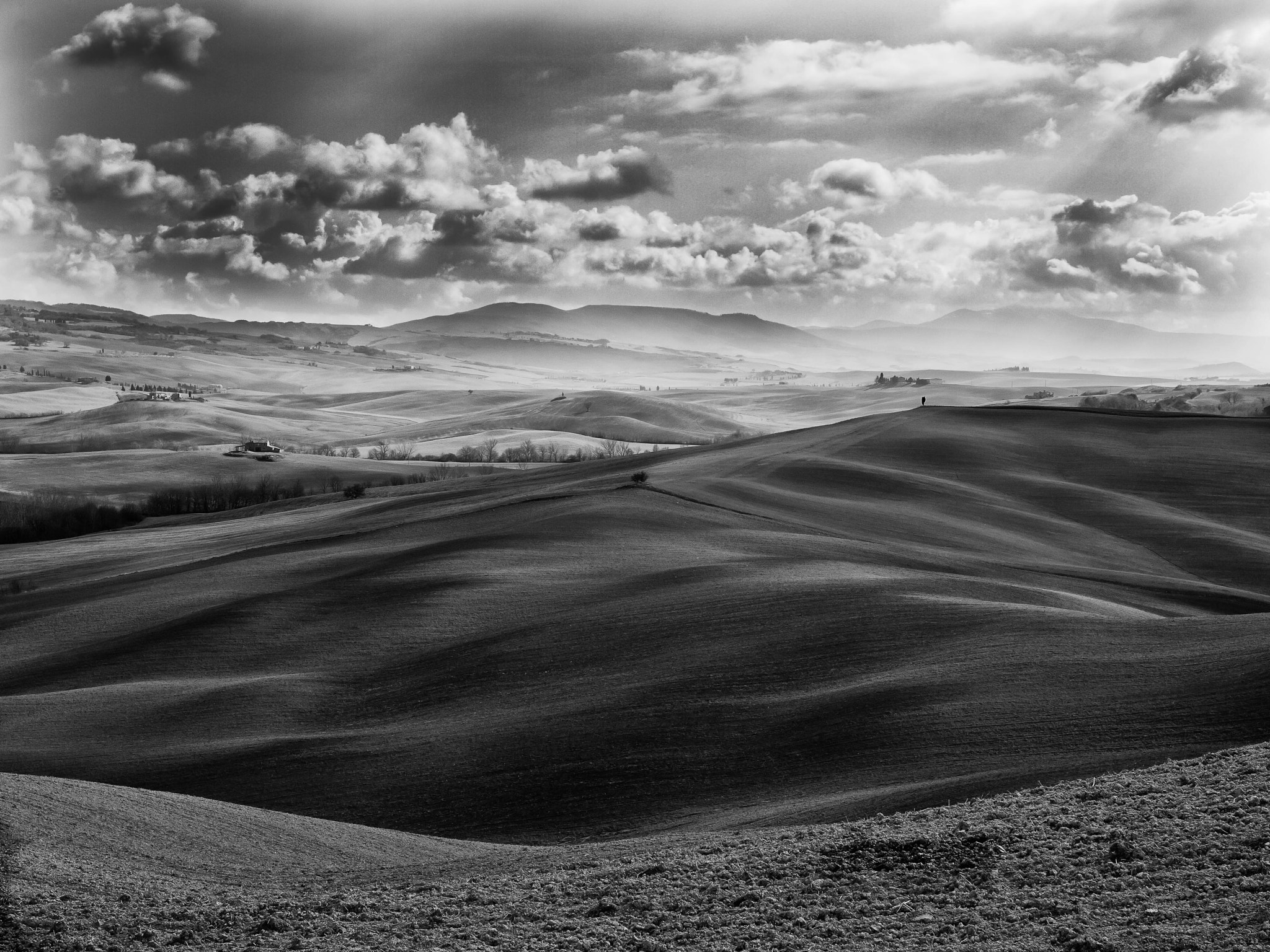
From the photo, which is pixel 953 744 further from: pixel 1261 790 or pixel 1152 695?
pixel 1261 790

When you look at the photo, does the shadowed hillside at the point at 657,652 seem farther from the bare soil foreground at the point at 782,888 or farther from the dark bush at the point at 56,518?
the dark bush at the point at 56,518

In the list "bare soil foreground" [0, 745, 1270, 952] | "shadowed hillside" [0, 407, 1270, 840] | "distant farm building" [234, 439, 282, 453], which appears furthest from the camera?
"distant farm building" [234, 439, 282, 453]

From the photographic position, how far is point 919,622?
29.7 meters

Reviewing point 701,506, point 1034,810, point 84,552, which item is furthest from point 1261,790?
point 84,552

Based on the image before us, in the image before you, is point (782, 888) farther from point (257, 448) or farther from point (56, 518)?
point (257, 448)

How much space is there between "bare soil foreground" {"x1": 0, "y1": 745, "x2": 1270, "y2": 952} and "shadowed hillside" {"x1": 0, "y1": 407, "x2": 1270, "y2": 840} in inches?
146

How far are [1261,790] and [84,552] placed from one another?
64.5 meters

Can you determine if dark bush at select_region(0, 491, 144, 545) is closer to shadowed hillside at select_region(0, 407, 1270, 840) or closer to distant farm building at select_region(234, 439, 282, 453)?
shadowed hillside at select_region(0, 407, 1270, 840)

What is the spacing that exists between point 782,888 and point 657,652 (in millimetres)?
17940

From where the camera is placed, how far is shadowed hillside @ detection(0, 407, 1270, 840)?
21031mm

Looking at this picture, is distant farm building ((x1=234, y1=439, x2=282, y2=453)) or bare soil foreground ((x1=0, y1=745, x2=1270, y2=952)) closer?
bare soil foreground ((x1=0, y1=745, x2=1270, y2=952))

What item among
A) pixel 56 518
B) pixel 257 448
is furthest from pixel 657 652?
pixel 257 448

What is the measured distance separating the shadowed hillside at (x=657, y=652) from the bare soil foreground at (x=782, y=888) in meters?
3.70

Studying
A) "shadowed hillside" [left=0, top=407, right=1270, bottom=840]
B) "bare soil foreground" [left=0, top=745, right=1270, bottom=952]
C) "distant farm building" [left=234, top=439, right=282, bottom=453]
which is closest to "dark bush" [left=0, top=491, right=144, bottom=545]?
"shadowed hillside" [left=0, top=407, right=1270, bottom=840]
